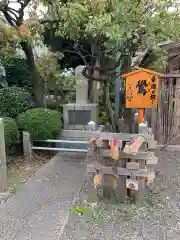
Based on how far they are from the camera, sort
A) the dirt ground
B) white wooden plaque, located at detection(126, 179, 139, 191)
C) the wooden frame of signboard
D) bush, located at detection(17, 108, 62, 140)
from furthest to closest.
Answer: bush, located at detection(17, 108, 62, 140) → the dirt ground → the wooden frame of signboard → white wooden plaque, located at detection(126, 179, 139, 191)

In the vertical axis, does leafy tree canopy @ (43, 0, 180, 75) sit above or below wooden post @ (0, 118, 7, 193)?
above

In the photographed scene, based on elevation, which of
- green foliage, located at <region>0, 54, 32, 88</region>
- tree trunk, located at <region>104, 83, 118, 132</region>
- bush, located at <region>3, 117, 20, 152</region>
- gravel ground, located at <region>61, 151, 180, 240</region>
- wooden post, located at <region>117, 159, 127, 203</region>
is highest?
green foliage, located at <region>0, 54, 32, 88</region>

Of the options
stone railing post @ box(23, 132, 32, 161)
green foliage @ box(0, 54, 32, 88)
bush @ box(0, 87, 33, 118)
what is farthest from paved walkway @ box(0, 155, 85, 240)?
green foliage @ box(0, 54, 32, 88)

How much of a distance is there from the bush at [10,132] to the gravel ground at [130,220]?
78.7 inches

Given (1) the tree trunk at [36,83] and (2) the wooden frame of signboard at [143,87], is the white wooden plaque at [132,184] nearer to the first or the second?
(2) the wooden frame of signboard at [143,87]

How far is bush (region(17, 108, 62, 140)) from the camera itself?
5.48m

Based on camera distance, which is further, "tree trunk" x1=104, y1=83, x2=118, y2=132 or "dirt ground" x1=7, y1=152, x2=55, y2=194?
"tree trunk" x1=104, y1=83, x2=118, y2=132

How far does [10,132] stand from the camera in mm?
5227

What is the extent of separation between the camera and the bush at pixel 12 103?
5961 mm

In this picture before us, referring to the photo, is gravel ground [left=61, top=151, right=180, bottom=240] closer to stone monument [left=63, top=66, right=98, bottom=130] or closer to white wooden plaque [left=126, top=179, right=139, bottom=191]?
white wooden plaque [left=126, top=179, right=139, bottom=191]

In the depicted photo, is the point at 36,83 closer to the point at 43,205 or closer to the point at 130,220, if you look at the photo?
the point at 43,205

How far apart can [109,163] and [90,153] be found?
28cm

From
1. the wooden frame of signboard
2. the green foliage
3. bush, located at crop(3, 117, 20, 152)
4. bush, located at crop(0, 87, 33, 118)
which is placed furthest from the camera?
the green foliage

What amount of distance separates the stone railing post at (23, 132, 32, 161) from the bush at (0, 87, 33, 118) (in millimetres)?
680
